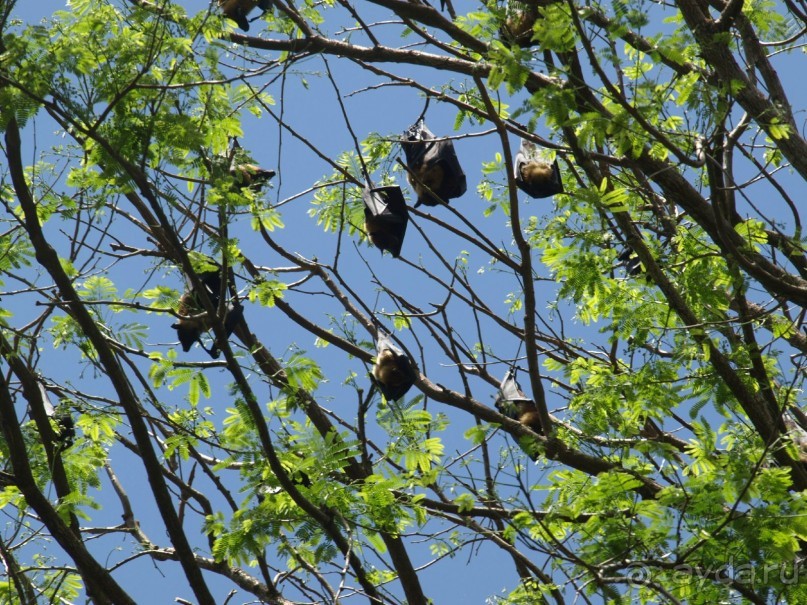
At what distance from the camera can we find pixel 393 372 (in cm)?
714

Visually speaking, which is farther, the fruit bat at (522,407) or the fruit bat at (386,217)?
the fruit bat at (522,407)

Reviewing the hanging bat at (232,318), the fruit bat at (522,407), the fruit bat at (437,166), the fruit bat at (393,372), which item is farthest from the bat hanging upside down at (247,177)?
the fruit bat at (522,407)

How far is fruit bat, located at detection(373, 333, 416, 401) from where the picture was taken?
7094mm

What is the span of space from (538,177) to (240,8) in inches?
109

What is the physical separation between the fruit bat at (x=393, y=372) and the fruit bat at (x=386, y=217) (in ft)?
3.40

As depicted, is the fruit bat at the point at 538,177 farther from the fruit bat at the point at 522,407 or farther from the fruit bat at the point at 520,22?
the fruit bat at the point at 520,22

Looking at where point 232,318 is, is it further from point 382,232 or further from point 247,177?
point 382,232

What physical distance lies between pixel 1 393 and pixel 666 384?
444cm

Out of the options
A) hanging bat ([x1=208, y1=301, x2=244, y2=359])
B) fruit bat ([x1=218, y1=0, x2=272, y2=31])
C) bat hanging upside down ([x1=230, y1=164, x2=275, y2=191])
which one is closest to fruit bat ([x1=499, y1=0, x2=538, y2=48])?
bat hanging upside down ([x1=230, y1=164, x2=275, y2=191])

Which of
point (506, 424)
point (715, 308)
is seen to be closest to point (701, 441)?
point (715, 308)

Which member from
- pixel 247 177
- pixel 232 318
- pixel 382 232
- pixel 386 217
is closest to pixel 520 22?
pixel 247 177

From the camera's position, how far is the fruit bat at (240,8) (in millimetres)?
7363

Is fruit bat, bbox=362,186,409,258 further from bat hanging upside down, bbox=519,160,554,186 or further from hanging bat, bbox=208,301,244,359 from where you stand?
hanging bat, bbox=208,301,244,359

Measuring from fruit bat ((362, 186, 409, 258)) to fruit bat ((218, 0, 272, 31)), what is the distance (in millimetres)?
1673
